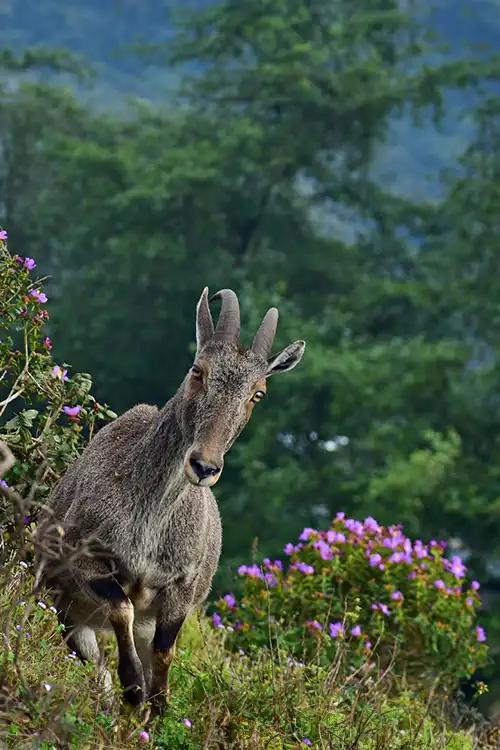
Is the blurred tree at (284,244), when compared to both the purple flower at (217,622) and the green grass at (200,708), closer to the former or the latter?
the purple flower at (217,622)

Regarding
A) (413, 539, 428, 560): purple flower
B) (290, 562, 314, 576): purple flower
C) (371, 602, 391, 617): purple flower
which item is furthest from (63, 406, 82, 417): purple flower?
(413, 539, 428, 560): purple flower

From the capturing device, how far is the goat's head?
6055mm

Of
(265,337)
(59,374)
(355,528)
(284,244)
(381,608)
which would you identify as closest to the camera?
(265,337)

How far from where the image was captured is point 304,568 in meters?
9.86

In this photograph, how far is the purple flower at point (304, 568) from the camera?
32.3 feet

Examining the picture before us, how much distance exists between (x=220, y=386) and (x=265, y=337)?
500 millimetres

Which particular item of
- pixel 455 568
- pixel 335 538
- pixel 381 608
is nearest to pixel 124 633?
pixel 381 608

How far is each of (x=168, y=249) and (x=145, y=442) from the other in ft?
87.1

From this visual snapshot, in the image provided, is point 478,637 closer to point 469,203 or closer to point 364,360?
point 364,360

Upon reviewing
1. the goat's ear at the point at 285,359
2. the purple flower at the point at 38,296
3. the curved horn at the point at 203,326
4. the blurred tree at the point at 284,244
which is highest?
the curved horn at the point at 203,326

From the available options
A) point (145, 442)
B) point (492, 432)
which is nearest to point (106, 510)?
point (145, 442)

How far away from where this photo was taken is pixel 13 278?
7895 millimetres

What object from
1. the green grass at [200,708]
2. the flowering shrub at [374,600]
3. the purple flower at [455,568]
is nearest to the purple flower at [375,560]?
the flowering shrub at [374,600]

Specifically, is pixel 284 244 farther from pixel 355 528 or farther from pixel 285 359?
pixel 285 359
